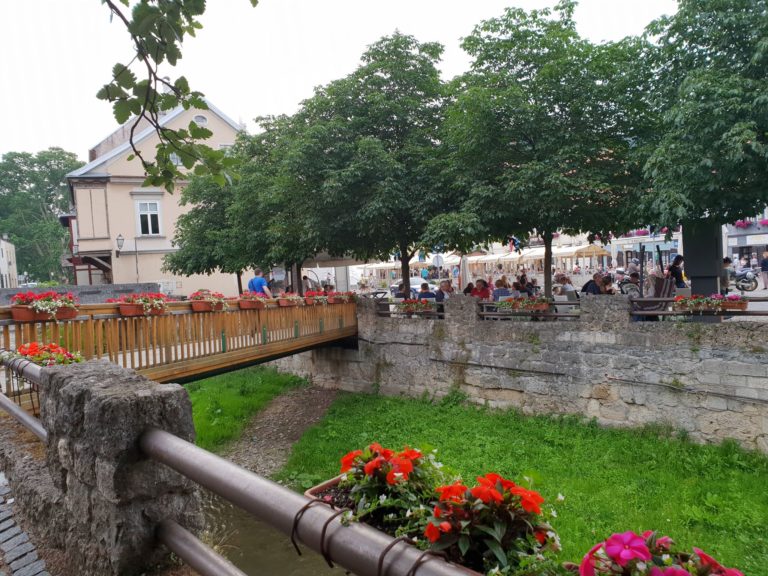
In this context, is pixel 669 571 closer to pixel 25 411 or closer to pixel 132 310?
pixel 25 411

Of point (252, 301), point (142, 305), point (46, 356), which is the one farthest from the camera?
Result: point (252, 301)

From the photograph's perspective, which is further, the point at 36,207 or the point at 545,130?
the point at 36,207

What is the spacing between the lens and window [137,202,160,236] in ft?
85.3

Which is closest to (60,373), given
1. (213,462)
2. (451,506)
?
(213,462)

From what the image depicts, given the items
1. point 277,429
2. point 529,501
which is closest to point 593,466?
point 277,429

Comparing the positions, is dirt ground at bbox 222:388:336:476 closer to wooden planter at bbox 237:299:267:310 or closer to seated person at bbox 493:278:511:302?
wooden planter at bbox 237:299:267:310

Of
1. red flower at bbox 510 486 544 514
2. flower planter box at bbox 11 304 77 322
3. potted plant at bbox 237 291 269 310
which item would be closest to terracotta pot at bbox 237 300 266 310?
potted plant at bbox 237 291 269 310

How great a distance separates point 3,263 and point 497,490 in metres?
53.5

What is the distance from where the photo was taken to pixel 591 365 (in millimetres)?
10789

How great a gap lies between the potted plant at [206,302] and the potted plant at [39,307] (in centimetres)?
245

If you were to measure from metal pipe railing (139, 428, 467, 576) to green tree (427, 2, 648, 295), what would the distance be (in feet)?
31.5

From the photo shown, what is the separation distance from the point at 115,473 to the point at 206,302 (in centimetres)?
732

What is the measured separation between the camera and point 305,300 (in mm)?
12398

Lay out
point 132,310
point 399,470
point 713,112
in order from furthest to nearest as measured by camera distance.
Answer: point 713,112 < point 132,310 < point 399,470
